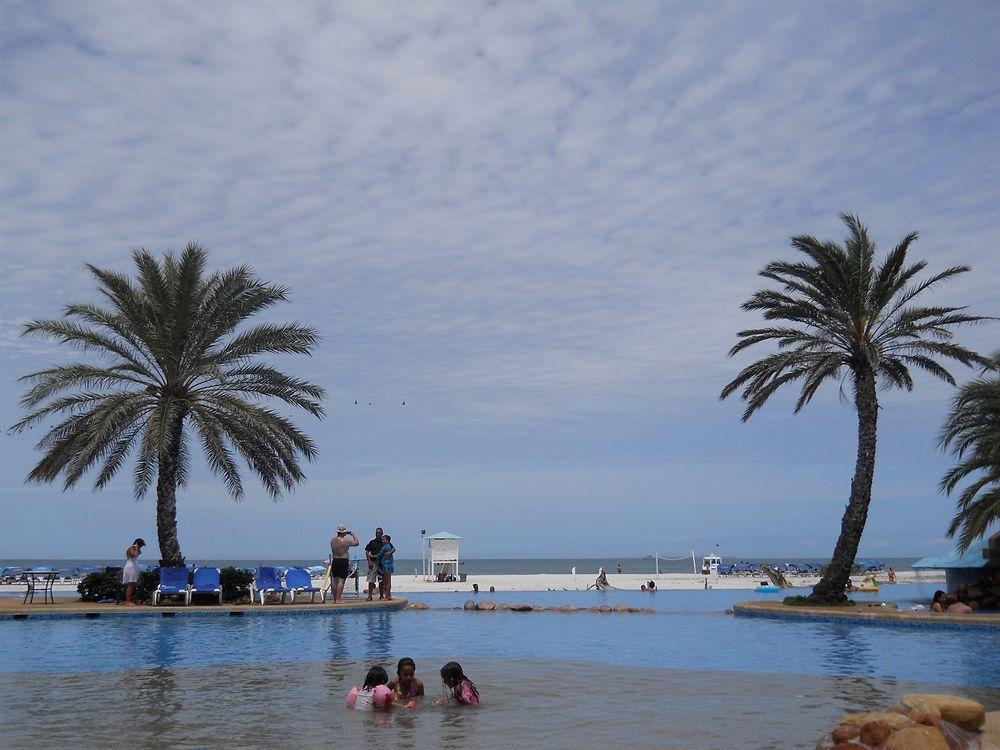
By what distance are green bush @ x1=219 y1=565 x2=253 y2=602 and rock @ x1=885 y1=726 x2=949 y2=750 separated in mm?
19399

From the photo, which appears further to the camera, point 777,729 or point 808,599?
point 808,599

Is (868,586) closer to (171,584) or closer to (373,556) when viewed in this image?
(373,556)

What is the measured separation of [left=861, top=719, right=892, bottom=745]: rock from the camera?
21.7ft

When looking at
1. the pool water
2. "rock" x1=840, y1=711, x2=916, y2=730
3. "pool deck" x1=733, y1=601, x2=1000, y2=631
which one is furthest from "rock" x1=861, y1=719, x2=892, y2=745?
"pool deck" x1=733, y1=601, x2=1000, y2=631

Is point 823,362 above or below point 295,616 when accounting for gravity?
above

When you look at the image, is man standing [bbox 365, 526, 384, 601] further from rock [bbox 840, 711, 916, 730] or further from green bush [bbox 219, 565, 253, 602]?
rock [bbox 840, 711, 916, 730]

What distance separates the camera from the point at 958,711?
730cm

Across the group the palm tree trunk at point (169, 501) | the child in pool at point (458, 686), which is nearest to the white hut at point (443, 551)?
the palm tree trunk at point (169, 501)

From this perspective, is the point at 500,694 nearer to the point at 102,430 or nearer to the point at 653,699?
the point at 653,699

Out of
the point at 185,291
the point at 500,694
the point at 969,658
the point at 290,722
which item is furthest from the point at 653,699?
the point at 185,291

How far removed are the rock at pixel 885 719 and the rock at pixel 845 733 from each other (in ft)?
0.19

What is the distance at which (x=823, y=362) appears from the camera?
74.9 ft

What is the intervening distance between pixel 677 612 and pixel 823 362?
344 inches

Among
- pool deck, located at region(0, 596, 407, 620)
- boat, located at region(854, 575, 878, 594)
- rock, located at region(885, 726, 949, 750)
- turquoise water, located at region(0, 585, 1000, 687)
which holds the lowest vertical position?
boat, located at region(854, 575, 878, 594)
